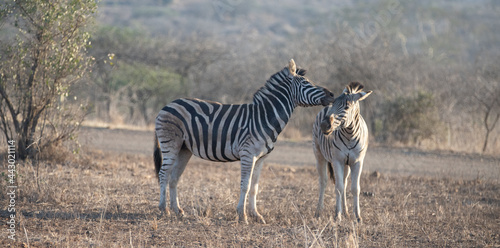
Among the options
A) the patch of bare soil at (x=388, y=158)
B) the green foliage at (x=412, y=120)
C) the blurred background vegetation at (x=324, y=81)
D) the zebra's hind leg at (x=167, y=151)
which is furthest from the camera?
the blurred background vegetation at (x=324, y=81)

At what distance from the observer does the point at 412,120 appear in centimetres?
1545

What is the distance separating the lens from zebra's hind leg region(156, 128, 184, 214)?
7379mm

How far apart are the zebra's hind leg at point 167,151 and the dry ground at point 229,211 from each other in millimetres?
367

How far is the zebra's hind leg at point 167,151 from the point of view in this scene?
7379 millimetres

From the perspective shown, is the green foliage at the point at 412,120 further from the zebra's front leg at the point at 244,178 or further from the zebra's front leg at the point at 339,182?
the zebra's front leg at the point at 244,178

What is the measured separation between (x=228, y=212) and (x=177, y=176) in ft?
3.11

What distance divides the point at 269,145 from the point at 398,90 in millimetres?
11542

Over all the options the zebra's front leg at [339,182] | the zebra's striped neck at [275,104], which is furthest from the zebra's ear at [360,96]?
the zebra's front leg at [339,182]

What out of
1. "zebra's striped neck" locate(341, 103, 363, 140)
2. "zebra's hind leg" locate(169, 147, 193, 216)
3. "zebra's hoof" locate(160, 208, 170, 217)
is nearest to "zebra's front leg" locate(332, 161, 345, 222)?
"zebra's striped neck" locate(341, 103, 363, 140)

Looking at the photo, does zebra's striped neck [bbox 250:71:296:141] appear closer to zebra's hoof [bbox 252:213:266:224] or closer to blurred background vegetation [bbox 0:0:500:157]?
zebra's hoof [bbox 252:213:266:224]

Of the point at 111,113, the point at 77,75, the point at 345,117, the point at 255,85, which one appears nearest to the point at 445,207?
the point at 345,117

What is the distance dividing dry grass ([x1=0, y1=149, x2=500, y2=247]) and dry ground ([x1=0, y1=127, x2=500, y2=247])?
13 millimetres

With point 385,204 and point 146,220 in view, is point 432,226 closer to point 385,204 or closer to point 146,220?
point 385,204

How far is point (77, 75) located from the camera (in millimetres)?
9547
